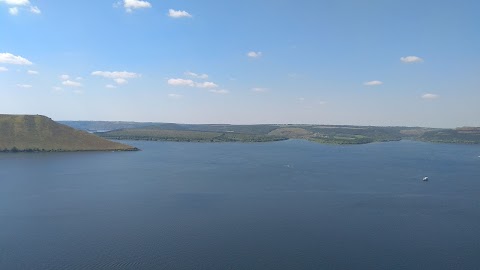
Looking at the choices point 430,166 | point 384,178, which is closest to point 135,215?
point 384,178

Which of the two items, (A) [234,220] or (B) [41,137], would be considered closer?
(A) [234,220]

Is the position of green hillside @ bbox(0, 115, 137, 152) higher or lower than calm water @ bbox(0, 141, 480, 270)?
higher

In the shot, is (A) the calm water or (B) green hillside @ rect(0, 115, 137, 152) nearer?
(A) the calm water

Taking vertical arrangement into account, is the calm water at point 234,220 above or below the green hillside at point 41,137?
below

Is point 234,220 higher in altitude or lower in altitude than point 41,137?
lower
